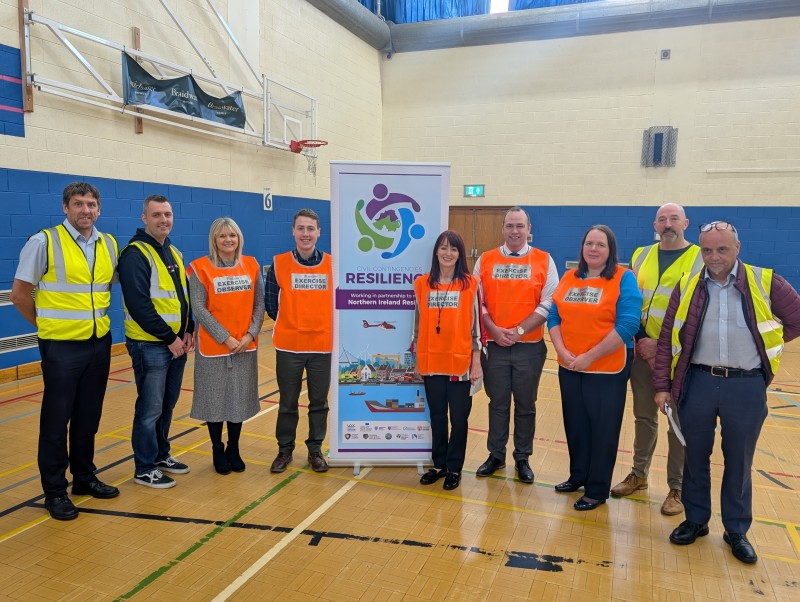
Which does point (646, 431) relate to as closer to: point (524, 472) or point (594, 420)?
point (594, 420)

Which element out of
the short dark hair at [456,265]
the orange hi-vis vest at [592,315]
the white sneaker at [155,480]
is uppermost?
the short dark hair at [456,265]

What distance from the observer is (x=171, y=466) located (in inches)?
141

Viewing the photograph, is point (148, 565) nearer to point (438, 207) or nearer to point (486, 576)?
point (486, 576)

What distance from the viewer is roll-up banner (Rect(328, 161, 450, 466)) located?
3420mm

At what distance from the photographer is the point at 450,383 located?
3.37m

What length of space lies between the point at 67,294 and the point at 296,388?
1392mm

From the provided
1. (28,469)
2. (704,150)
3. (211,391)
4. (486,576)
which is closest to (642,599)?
(486,576)

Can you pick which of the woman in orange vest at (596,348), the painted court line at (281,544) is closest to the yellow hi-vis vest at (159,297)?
the painted court line at (281,544)

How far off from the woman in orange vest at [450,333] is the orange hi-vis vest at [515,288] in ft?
0.54

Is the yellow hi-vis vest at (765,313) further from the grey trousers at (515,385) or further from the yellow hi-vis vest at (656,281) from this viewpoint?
the grey trousers at (515,385)

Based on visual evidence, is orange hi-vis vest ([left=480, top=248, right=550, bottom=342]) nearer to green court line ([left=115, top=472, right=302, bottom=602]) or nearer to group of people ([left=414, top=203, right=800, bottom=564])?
group of people ([left=414, top=203, right=800, bottom=564])

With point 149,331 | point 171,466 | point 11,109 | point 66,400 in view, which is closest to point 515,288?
point 149,331

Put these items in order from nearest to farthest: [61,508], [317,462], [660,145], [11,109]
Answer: [61,508] → [317,462] → [11,109] → [660,145]

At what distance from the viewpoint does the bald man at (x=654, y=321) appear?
10.2ft
